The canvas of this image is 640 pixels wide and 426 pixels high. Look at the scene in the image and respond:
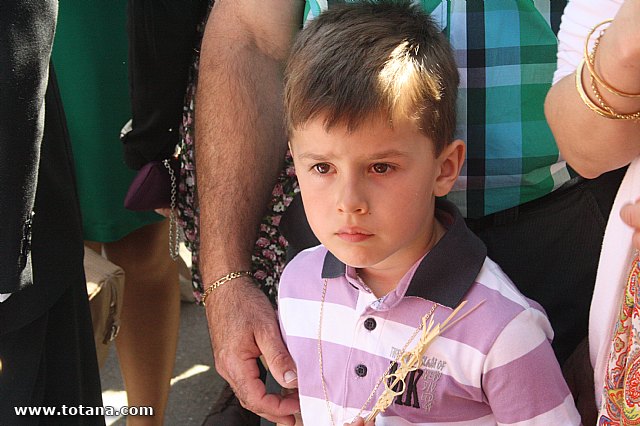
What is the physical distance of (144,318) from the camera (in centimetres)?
269

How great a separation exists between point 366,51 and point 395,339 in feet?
1.50

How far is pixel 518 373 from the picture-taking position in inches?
49.5

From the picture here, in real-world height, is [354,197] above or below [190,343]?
above

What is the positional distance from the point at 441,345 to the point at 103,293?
1.21 m

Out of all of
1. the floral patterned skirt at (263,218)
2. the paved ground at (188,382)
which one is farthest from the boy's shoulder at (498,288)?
the paved ground at (188,382)

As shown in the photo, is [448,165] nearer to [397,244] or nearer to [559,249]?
[397,244]

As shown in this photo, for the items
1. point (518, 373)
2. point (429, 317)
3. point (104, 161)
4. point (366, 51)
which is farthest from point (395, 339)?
point (104, 161)

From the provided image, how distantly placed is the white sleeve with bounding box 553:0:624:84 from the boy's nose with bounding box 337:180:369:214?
1.16ft

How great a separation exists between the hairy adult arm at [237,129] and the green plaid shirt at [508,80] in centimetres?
42

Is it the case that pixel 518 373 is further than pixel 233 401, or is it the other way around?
pixel 233 401

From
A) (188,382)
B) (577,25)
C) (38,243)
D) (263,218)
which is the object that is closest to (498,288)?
(577,25)

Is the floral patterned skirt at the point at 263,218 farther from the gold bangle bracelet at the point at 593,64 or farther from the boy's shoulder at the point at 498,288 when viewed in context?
the gold bangle bracelet at the point at 593,64

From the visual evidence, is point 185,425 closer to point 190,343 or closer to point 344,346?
point 190,343

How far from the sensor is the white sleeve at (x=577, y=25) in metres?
1.20
